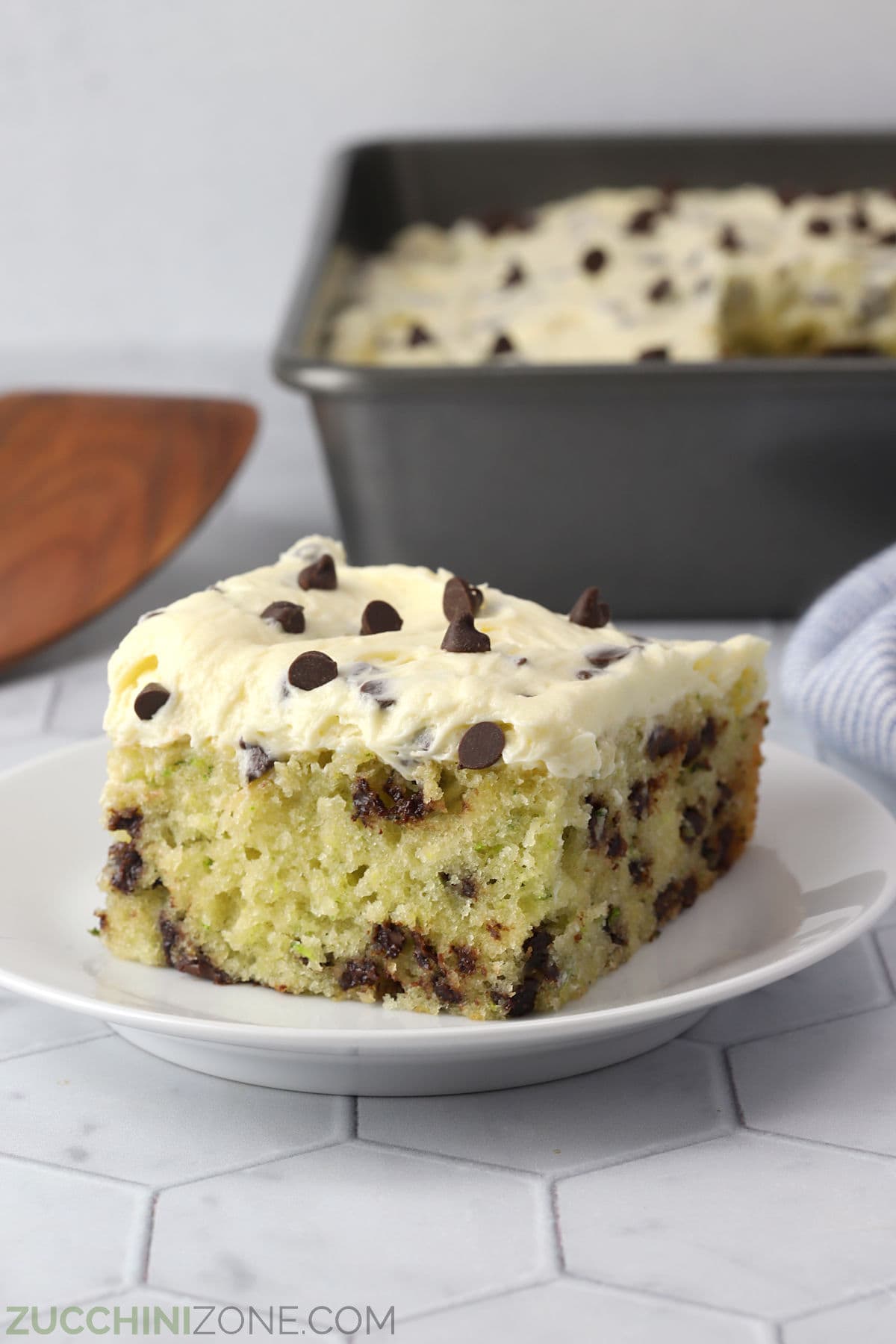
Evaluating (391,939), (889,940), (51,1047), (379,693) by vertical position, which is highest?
(379,693)

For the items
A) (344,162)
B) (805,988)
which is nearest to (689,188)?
(344,162)

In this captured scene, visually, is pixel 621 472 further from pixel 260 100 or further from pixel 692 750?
pixel 260 100

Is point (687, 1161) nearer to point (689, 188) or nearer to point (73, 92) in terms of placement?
point (689, 188)

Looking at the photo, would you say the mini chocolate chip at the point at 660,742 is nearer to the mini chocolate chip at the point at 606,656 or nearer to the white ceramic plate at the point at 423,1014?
the mini chocolate chip at the point at 606,656

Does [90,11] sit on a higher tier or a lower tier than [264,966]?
higher

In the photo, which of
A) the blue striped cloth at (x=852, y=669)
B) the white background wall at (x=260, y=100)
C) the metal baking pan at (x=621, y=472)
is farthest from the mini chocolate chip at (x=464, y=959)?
the white background wall at (x=260, y=100)

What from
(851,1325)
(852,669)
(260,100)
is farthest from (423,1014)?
(260,100)
